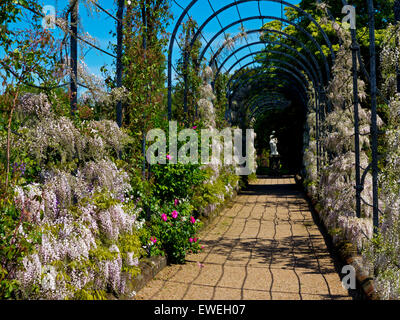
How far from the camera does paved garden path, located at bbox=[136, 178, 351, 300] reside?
3.92 meters

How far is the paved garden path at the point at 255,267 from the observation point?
3920mm

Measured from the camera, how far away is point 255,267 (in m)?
4.84

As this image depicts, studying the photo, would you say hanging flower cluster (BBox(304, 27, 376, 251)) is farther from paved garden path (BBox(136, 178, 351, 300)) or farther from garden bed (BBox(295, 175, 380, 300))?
paved garden path (BBox(136, 178, 351, 300))

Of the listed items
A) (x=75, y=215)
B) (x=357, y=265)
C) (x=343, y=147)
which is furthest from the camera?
(x=343, y=147)

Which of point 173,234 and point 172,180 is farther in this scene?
point 172,180

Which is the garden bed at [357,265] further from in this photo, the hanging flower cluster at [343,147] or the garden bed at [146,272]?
the garden bed at [146,272]

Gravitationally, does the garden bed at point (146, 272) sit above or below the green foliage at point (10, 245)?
below

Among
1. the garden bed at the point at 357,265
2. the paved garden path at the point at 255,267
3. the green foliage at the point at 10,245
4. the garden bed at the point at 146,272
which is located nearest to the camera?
the green foliage at the point at 10,245

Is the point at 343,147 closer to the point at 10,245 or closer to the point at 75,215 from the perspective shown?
the point at 75,215

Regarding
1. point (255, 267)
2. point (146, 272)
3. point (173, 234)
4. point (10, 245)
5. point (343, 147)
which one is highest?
point (343, 147)

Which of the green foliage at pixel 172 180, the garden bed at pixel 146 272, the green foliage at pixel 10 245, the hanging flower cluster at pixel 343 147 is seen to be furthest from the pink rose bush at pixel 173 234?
the green foliage at pixel 10 245

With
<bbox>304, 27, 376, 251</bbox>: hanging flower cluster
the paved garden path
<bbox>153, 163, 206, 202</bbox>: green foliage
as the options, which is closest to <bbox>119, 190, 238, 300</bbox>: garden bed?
the paved garden path

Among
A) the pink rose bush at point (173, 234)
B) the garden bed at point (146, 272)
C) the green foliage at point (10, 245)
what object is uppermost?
the green foliage at point (10, 245)

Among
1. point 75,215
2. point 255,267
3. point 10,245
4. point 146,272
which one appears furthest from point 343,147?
point 10,245
